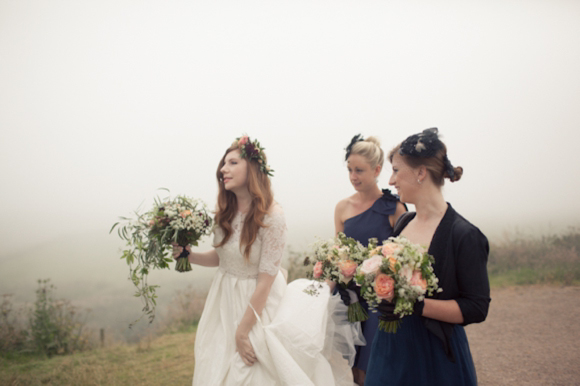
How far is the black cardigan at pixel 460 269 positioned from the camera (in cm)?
180

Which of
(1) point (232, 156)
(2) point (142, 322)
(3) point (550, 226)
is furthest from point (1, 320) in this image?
(3) point (550, 226)

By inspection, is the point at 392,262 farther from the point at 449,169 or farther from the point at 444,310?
the point at 449,169

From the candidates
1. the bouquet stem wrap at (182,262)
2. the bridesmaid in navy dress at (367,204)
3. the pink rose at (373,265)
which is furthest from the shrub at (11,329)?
the pink rose at (373,265)

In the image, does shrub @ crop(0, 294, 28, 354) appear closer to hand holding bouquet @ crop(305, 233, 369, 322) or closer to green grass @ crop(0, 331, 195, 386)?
green grass @ crop(0, 331, 195, 386)

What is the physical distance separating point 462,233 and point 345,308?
4.70 feet

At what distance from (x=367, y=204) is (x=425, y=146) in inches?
66.3

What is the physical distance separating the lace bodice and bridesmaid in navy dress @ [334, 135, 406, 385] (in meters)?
0.92

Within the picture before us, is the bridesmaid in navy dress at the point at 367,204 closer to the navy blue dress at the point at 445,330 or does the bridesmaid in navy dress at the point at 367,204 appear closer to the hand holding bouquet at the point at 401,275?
the navy blue dress at the point at 445,330

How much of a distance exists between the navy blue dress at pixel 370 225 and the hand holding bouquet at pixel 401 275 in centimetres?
158

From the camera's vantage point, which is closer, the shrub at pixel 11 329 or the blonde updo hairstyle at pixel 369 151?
the blonde updo hairstyle at pixel 369 151

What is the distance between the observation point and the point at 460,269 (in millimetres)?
1849

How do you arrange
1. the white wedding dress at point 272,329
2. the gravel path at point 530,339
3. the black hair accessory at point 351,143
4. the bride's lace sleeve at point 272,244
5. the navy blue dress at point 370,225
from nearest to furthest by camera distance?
the white wedding dress at point 272,329
the bride's lace sleeve at point 272,244
the navy blue dress at point 370,225
the black hair accessory at point 351,143
the gravel path at point 530,339

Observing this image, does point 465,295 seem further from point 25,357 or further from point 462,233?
point 25,357

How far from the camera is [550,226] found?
377 inches
